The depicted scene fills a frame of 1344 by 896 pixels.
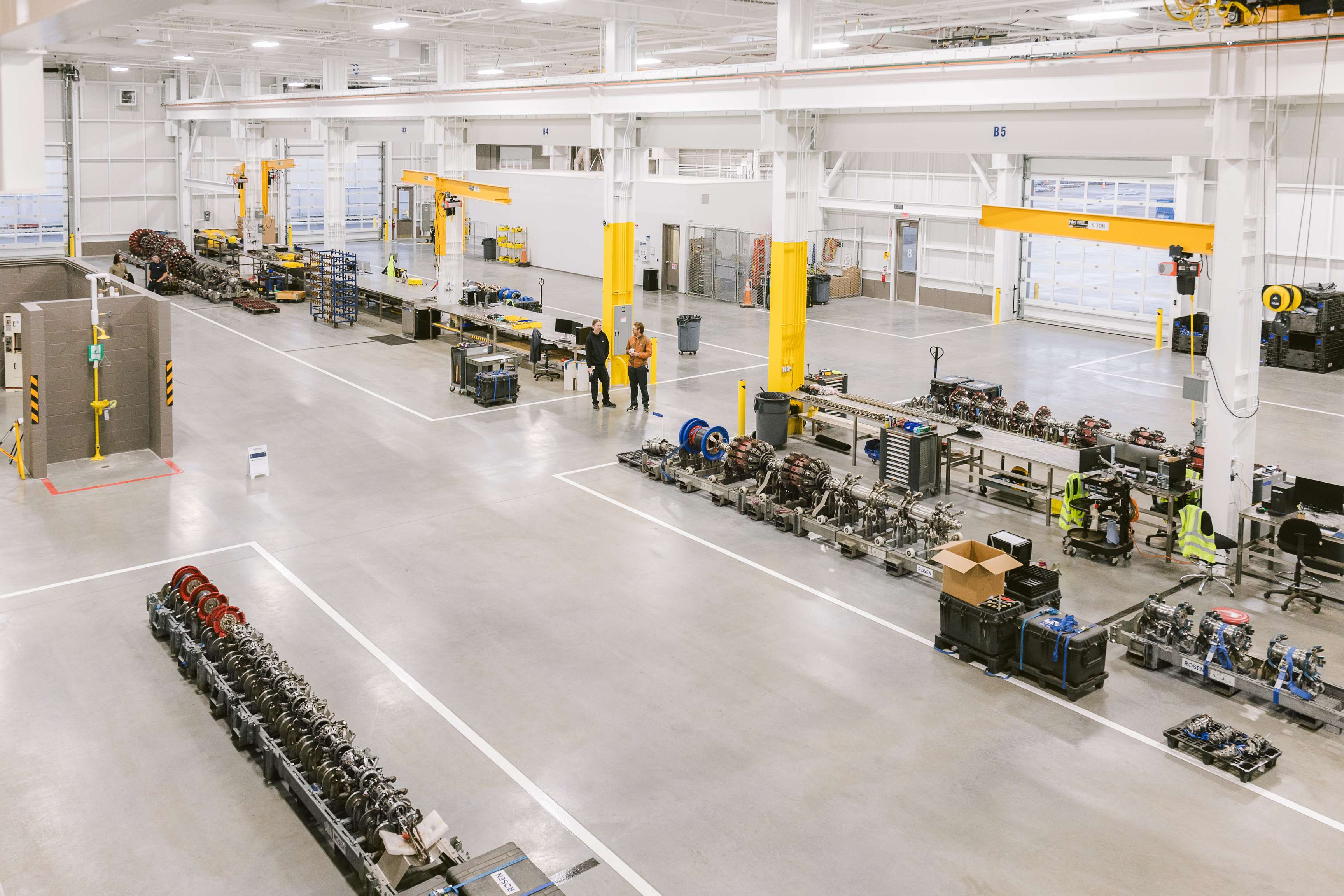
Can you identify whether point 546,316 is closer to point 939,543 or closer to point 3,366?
point 3,366

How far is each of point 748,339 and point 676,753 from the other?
18108 mm

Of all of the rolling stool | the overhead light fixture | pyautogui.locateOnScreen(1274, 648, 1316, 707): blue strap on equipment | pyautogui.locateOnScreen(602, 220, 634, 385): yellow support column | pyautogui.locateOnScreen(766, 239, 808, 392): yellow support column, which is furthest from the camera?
pyautogui.locateOnScreen(602, 220, 634, 385): yellow support column

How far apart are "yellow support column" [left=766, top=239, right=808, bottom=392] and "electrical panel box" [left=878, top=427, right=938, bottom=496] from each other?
9.57ft

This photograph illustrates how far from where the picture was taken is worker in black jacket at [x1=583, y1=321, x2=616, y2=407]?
19.1 meters

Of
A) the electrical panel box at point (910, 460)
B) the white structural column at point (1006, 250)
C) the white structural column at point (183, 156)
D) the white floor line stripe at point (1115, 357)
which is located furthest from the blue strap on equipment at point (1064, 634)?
the white structural column at point (183, 156)

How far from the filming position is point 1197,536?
40.0ft

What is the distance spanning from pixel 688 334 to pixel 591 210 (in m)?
12.9

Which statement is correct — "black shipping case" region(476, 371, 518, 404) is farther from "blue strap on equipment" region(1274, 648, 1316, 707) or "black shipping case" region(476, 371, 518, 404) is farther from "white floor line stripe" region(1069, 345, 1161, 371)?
"blue strap on equipment" region(1274, 648, 1316, 707)

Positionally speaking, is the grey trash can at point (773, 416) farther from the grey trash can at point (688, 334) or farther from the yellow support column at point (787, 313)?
the grey trash can at point (688, 334)

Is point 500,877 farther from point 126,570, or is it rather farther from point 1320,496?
point 1320,496

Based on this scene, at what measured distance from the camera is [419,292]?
91.0 feet

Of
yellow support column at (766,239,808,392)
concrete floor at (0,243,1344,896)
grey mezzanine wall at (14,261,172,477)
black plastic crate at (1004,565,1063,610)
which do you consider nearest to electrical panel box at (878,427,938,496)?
concrete floor at (0,243,1344,896)

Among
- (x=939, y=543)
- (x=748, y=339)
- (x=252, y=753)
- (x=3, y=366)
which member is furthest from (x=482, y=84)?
(x=252, y=753)

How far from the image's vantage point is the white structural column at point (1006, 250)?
27.8 metres
